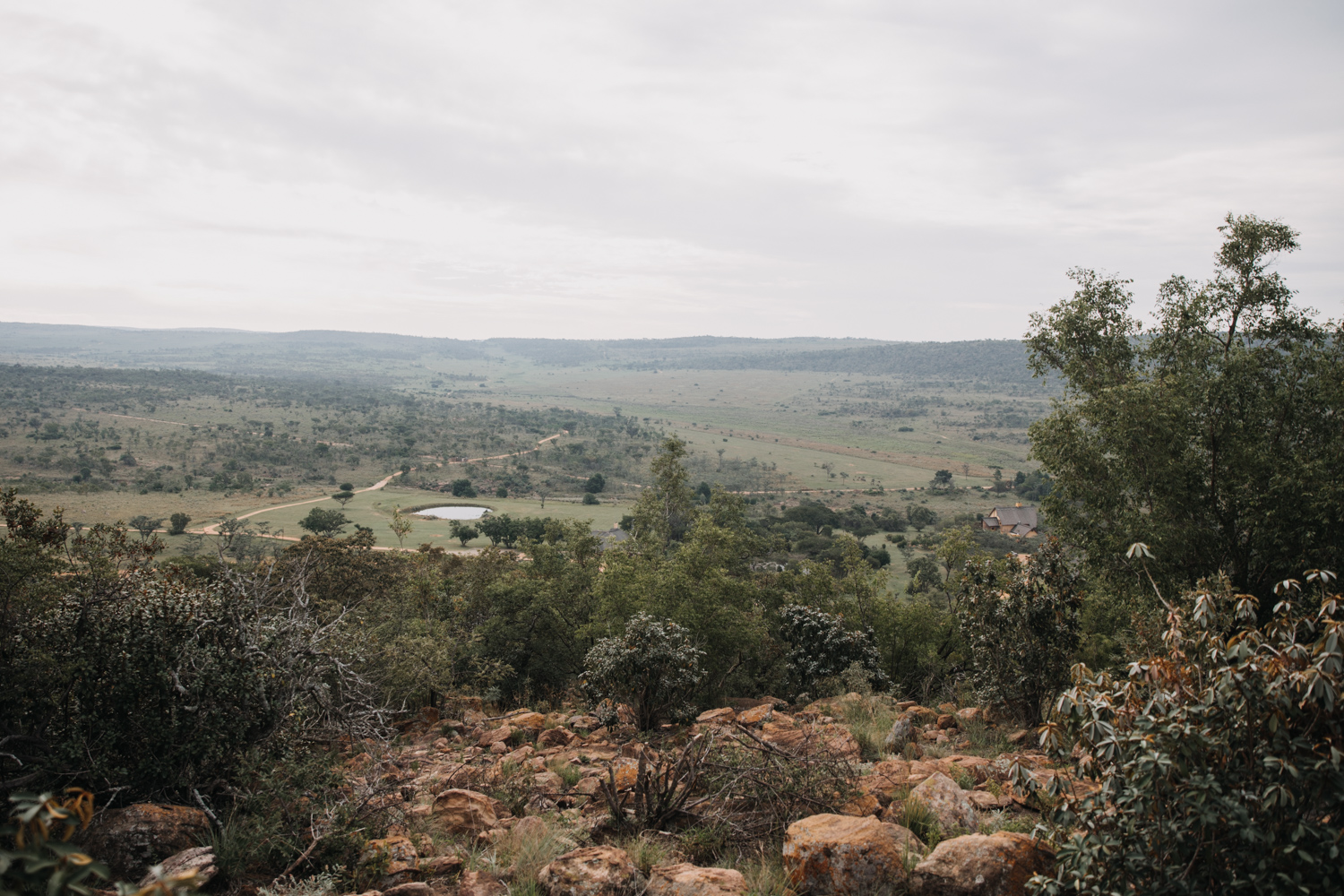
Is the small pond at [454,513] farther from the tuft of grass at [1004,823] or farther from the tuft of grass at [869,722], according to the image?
the tuft of grass at [1004,823]

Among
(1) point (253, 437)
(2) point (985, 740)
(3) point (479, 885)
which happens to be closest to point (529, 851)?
(3) point (479, 885)

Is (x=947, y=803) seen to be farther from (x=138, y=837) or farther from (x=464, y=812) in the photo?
(x=138, y=837)

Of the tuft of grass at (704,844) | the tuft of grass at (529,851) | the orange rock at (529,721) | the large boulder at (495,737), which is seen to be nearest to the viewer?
the tuft of grass at (529,851)

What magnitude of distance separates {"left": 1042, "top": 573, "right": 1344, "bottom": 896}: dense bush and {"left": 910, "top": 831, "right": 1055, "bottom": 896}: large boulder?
2.72ft

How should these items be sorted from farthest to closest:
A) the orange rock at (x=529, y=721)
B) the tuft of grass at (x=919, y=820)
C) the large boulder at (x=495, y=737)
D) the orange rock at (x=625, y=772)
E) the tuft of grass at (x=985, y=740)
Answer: the orange rock at (x=529, y=721)
the large boulder at (x=495, y=737)
the tuft of grass at (x=985, y=740)
the orange rock at (x=625, y=772)
the tuft of grass at (x=919, y=820)

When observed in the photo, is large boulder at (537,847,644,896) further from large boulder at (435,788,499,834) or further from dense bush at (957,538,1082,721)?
dense bush at (957,538,1082,721)

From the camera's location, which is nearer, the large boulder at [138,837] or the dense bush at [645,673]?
the large boulder at [138,837]

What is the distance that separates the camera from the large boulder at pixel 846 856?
6.20 m

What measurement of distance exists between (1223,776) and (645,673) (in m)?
9.88

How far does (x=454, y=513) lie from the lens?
3061 inches

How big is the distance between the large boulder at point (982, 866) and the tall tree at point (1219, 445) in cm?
941

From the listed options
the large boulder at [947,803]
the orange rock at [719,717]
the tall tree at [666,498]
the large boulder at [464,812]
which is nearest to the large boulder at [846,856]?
the large boulder at [947,803]

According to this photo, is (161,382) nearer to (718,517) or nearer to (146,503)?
(146,503)

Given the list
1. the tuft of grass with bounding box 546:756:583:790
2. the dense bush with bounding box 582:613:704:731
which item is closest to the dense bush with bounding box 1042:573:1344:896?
the tuft of grass with bounding box 546:756:583:790
